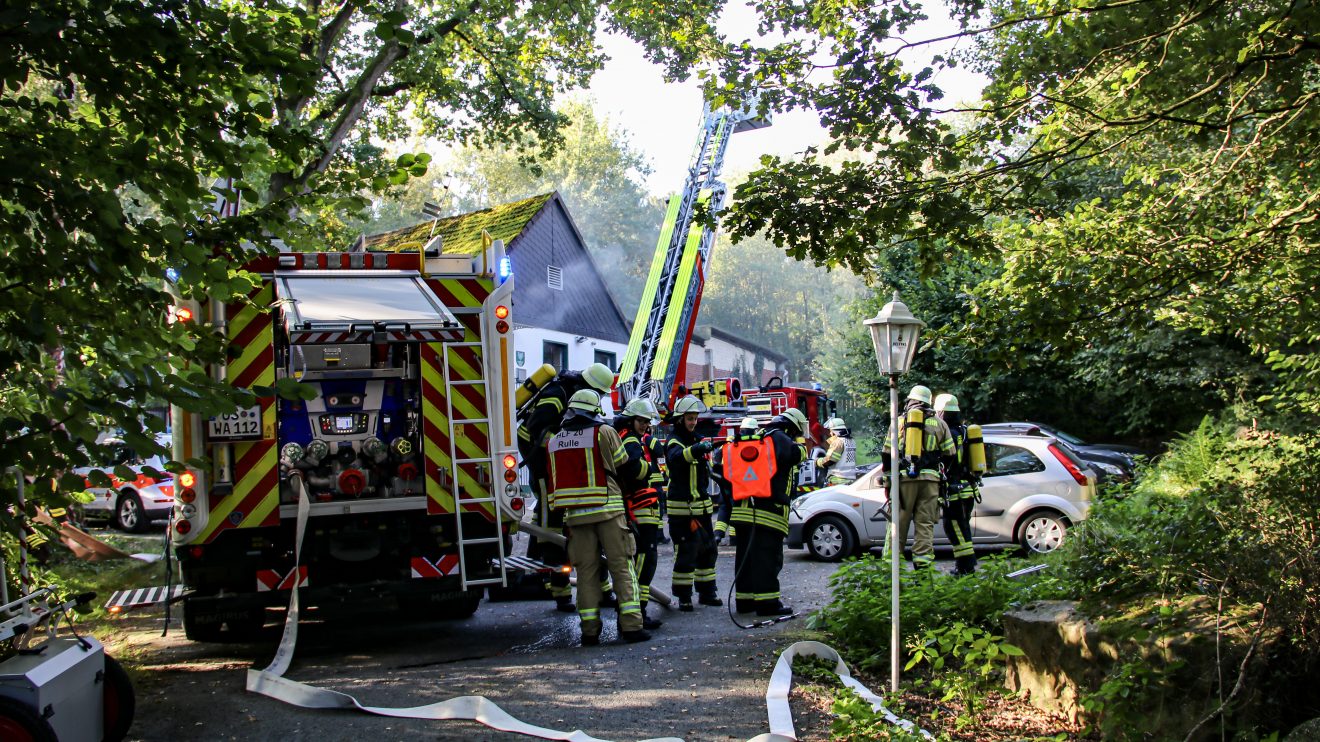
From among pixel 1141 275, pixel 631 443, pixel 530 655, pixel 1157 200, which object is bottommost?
pixel 530 655

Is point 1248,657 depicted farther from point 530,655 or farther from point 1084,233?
point 530,655

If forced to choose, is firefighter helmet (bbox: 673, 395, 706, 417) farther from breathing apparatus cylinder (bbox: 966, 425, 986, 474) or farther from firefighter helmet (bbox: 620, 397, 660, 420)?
breathing apparatus cylinder (bbox: 966, 425, 986, 474)

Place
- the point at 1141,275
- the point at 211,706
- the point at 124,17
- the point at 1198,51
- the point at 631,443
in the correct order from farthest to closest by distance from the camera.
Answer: the point at 631,443
the point at 1141,275
the point at 211,706
the point at 1198,51
the point at 124,17

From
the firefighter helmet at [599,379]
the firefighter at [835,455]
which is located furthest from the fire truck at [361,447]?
the firefighter at [835,455]

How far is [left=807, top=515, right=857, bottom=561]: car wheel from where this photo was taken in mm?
12281

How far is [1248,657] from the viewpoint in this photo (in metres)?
4.33

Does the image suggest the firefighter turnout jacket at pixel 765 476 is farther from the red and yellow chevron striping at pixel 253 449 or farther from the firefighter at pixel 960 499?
the red and yellow chevron striping at pixel 253 449

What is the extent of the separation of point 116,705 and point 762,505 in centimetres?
490

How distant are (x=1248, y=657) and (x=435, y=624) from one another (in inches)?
252

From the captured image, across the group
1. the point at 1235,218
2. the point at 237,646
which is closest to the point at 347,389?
the point at 237,646

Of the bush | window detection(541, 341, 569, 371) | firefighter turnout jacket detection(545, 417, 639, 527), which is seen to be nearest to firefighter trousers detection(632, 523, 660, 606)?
firefighter turnout jacket detection(545, 417, 639, 527)

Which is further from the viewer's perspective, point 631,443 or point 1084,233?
point 631,443

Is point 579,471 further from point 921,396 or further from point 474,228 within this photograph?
point 474,228

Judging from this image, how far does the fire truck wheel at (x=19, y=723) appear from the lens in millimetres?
4215
